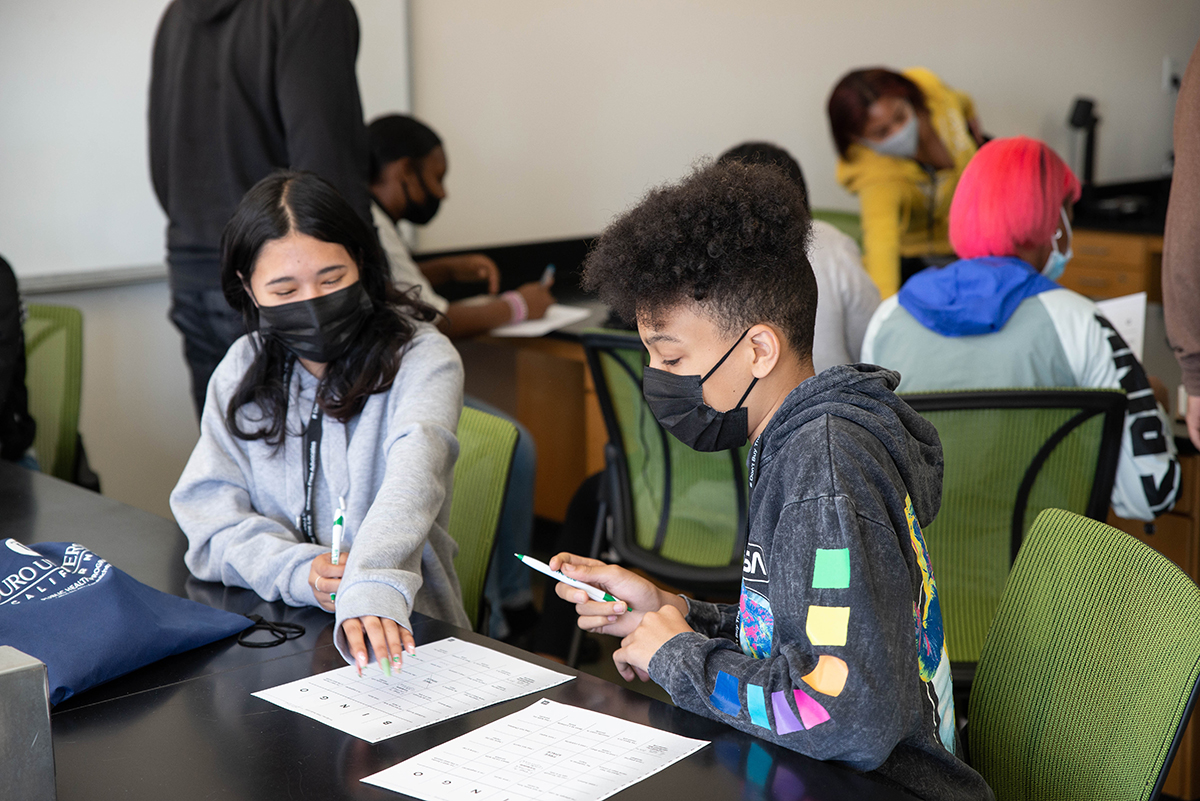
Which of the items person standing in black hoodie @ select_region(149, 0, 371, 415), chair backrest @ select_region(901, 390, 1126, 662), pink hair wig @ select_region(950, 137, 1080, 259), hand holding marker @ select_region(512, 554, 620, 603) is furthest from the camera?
person standing in black hoodie @ select_region(149, 0, 371, 415)

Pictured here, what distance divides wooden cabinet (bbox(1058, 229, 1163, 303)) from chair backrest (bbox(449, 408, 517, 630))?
12.2ft

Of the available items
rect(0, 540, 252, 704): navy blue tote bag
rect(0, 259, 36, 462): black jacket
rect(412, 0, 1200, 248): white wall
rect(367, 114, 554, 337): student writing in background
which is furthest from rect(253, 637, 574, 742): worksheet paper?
rect(412, 0, 1200, 248): white wall

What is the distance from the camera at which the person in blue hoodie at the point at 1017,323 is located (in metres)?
1.71

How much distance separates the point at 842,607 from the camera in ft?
2.72

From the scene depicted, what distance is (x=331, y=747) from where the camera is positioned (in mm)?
913

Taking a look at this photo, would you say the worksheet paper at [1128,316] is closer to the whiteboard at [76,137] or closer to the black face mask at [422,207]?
the black face mask at [422,207]

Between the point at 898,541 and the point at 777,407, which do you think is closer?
the point at 898,541

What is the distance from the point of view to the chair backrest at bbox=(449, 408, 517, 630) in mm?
1656

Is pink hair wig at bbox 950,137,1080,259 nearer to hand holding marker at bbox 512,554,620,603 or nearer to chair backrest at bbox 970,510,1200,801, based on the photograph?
chair backrest at bbox 970,510,1200,801

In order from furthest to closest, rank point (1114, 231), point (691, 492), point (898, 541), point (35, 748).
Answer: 1. point (1114, 231)
2. point (691, 492)
3. point (898, 541)
4. point (35, 748)

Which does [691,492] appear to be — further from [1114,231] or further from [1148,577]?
[1114,231]

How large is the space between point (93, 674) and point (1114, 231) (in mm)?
4703

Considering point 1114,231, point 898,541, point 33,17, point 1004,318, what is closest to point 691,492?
point 1004,318

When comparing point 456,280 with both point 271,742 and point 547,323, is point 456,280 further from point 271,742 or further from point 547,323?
point 271,742
